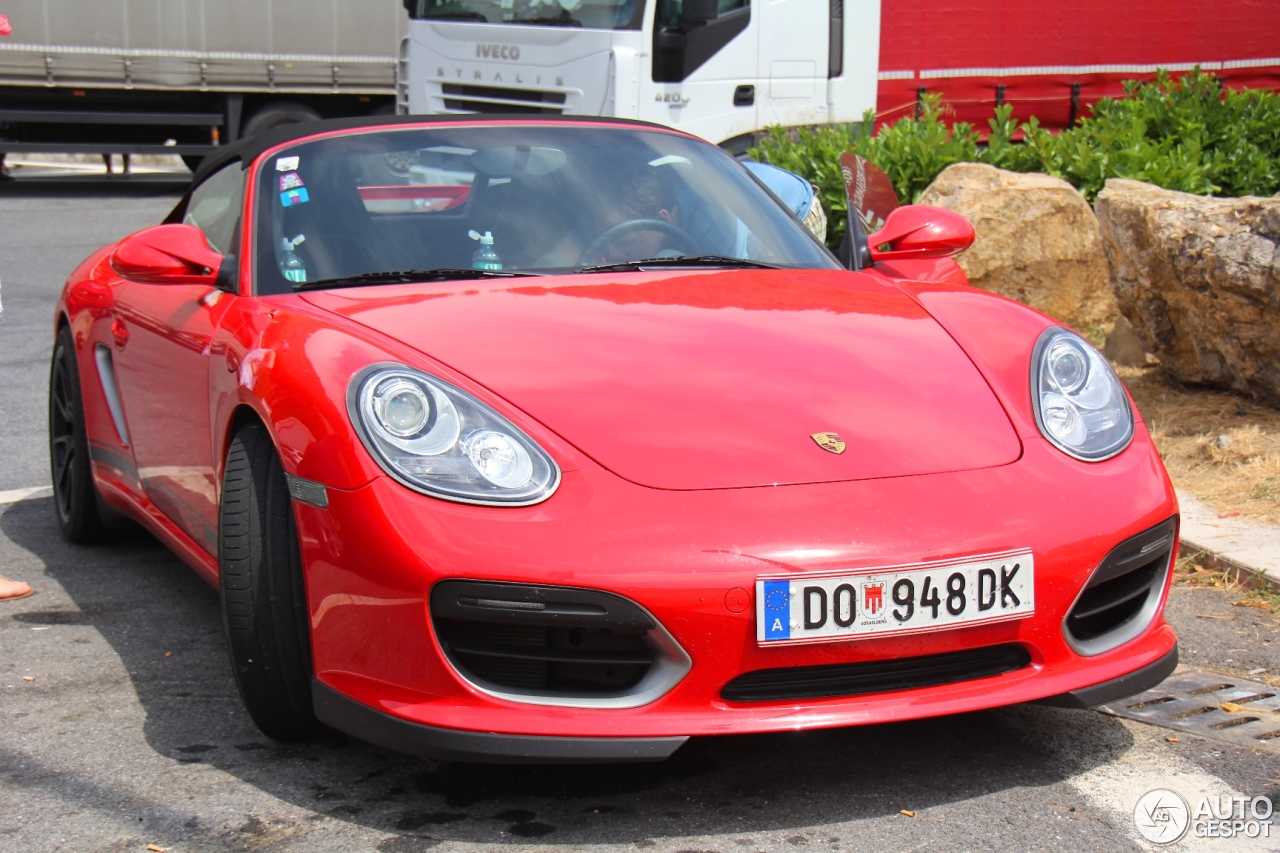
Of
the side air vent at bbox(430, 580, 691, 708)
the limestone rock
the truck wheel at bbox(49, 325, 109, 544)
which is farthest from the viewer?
→ the limestone rock

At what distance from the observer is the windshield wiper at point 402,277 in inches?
135

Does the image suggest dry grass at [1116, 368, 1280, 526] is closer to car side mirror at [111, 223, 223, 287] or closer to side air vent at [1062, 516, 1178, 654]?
side air vent at [1062, 516, 1178, 654]

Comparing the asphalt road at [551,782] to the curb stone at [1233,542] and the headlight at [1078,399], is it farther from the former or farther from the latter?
the headlight at [1078,399]

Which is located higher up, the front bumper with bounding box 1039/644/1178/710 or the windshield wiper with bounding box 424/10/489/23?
the windshield wiper with bounding box 424/10/489/23

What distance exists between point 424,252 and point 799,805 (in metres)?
1.60

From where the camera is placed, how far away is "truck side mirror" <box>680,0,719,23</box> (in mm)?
9375

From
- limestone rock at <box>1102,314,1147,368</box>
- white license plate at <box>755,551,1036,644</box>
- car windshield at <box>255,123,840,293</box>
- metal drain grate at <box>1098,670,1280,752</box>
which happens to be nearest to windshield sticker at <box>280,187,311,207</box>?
car windshield at <box>255,123,840,293</box>

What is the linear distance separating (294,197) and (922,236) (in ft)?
5.17

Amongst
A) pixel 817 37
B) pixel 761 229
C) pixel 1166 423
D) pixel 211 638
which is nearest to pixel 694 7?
pixel 817 37

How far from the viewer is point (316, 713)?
278 cm

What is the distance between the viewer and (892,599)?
2537 mm

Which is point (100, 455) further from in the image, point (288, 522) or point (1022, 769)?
point (1022, 769)

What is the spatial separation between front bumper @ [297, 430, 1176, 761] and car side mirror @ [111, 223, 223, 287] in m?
1.13

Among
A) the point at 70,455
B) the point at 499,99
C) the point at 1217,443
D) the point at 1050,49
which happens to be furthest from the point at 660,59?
the point at 70,455
